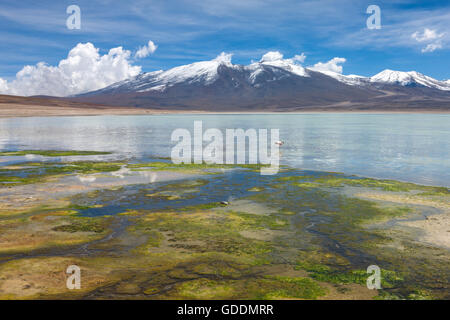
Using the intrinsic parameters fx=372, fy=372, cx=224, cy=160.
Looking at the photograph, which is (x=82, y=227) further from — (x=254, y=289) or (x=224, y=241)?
(x=254, y=289)

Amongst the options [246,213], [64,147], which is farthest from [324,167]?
[64,147]

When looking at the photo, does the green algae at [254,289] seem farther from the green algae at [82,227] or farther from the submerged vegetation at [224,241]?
the green algae at [82,227]

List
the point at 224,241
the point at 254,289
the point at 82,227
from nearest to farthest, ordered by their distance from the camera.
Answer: the point at 254,289
the point at 224,241
the point at 82,227

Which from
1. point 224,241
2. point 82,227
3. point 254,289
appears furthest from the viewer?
point 82,227

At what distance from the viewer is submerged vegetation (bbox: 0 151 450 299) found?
28.4ft

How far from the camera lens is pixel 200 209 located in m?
15.1

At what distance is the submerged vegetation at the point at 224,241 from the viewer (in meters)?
8.65

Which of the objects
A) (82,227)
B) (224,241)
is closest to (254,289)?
(224,241)

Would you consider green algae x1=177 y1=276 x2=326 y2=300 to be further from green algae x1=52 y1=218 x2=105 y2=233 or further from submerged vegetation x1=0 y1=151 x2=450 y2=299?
green algae x1=52 y1=218 x2=105 y2=233

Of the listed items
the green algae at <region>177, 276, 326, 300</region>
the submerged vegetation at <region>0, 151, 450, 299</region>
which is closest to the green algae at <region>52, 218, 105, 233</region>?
the submerged vegetation at <region>0, 151, 450, 299</region>

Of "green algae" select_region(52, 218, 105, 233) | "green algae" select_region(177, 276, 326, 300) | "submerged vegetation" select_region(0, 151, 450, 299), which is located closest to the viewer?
"green algae" select_region(177, 276, 326, 300)

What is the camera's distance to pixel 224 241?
11.7m

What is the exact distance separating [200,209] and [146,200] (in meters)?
2.80
